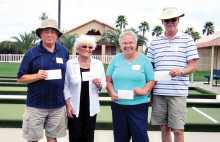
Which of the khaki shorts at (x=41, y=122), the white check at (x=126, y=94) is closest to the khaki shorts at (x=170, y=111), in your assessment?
the white check at (x=126, y=94)

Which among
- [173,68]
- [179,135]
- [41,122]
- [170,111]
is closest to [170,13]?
[173,68]

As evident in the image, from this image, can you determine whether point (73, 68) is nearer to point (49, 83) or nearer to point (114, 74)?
point (49, 83)

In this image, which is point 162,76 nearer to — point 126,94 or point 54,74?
point 126,94

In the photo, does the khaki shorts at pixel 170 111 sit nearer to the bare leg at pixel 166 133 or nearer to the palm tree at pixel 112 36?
the bare leg at pixel 166 133

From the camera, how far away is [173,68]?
2.61m

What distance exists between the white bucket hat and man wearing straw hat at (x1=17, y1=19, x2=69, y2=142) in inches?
55.0

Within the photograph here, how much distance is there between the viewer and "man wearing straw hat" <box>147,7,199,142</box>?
2621mm

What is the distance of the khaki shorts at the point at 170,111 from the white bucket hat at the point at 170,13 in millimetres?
1049

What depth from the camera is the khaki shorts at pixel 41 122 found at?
2.48m

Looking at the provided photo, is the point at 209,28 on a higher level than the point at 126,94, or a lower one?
higher

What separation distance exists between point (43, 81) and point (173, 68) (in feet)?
5.28

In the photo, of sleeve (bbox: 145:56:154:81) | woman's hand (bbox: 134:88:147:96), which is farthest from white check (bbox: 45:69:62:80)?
sleeve (bbox: 145:56:154:81)

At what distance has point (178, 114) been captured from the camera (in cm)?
270

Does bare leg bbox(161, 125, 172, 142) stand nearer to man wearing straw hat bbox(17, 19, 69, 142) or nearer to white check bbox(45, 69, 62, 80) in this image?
man wearing straw hat bbox(17, 19, 69, 142)
